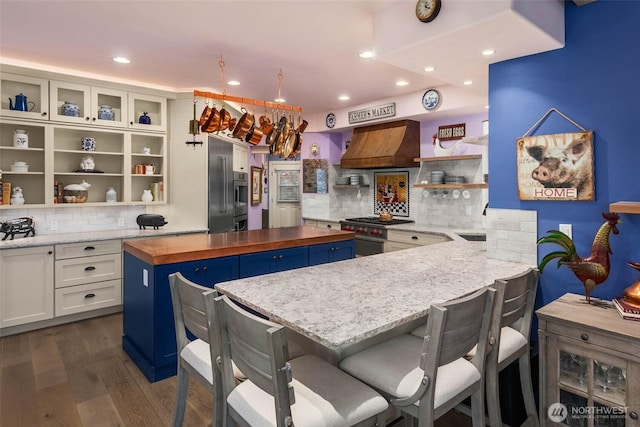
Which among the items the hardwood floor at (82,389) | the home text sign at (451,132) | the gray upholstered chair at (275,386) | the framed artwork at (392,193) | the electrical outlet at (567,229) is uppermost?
the home text sign at (451,132)

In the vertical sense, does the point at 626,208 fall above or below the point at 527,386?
above

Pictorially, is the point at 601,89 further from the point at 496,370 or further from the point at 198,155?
the point at 198,155

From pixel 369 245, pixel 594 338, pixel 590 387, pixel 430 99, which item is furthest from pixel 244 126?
pixel 590 387

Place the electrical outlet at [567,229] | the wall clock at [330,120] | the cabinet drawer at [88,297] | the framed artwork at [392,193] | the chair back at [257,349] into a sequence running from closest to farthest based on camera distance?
1. the chair back at [257,349]
2. the electrical outlet at [567,229]
3. the cabinet drawer at [88,297]
4. the framed artwork at [392,193]
5. the wall clock at [330,120]

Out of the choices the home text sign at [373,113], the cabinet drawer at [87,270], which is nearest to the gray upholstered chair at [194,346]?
the cabinet drawer at [87,270]

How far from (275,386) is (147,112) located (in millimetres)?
4645

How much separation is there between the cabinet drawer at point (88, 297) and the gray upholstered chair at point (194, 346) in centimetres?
263

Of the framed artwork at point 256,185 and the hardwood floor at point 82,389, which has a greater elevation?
the framed artwork at point 256,185

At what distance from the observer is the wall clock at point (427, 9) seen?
2.19 meters

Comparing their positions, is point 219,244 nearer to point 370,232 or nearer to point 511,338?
point 511,338

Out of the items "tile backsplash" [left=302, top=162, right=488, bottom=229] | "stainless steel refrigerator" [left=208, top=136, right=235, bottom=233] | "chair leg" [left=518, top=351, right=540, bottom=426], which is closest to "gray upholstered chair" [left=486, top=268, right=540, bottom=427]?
"chair leg" [left=518, top=351, right=540, bottom=426]

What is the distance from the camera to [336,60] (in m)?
3.64

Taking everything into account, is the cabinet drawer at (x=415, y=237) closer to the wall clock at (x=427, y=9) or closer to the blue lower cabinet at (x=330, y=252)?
the blue lower cabinet at (x=330, y=252)

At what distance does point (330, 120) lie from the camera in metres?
6.14
